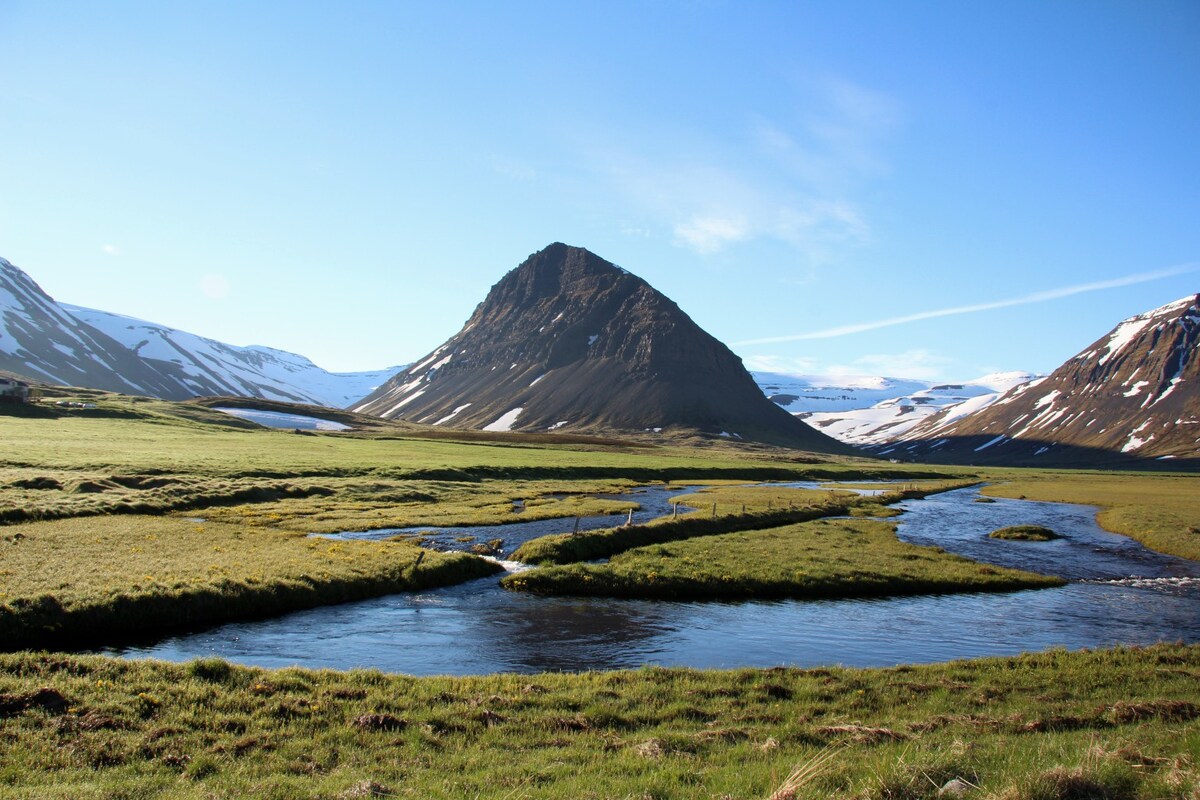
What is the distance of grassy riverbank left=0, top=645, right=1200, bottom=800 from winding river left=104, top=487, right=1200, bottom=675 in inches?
156

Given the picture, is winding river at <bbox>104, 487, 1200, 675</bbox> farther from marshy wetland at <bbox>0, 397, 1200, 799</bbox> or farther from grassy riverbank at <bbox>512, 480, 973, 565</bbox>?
grassy riverbank at <bbox>512, 480, 973, 565</bbox>

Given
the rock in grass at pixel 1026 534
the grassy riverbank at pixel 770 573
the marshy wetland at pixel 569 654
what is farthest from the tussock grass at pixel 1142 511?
the grassy riverbank at pixel 770 573

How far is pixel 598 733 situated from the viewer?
660 inches

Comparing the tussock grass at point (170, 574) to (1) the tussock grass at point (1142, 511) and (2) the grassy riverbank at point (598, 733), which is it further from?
(1) the tussock grass at point (1142, 511)

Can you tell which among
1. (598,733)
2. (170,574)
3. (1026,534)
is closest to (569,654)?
(598,733)

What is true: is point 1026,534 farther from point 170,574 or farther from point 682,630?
point 170,574

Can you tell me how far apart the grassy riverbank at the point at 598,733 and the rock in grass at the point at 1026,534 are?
42413 millimetres

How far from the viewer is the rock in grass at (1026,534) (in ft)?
205

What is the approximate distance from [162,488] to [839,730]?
205ft

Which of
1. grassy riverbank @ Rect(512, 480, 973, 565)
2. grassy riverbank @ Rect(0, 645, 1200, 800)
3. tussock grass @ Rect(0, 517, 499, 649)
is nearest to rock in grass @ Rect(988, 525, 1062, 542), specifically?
grassy riverbank @ Rect(512, 480, 973, 565)

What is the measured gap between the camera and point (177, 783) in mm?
12906

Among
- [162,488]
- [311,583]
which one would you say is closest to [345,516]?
[162,488]

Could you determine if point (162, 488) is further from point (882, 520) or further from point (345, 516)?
point (882, 520)

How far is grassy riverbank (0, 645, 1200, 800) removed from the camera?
12.2 metres
